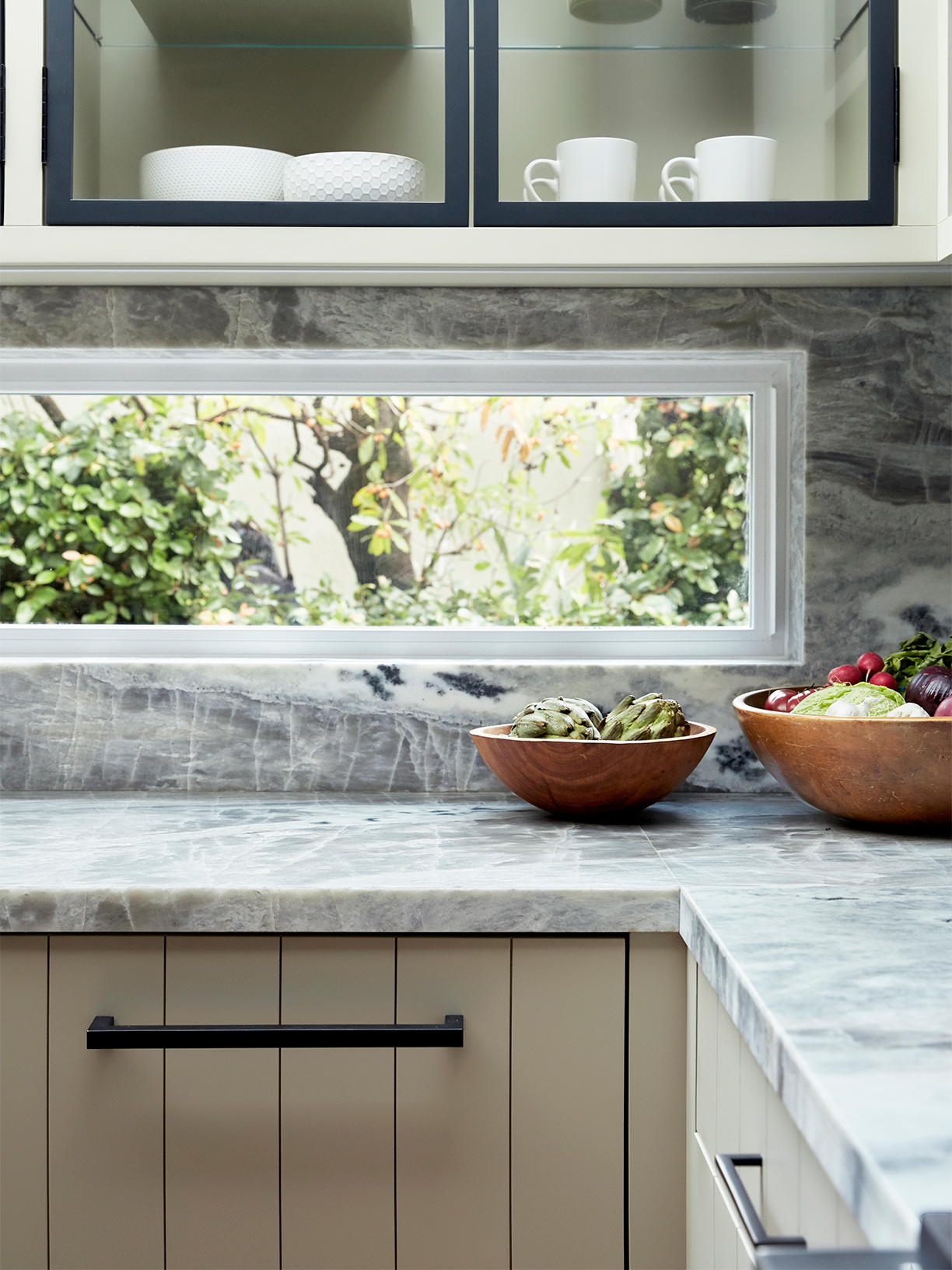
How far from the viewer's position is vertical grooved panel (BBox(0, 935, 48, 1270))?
109 centimetres

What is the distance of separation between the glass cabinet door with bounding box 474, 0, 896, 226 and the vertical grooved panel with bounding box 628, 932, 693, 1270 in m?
1.02

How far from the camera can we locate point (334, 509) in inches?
77.3

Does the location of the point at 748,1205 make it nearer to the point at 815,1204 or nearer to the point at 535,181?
the point at 815,1204

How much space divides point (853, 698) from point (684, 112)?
83cm

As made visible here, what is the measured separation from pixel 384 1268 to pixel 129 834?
594 millimetres

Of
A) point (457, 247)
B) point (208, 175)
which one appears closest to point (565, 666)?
point (457, 247)

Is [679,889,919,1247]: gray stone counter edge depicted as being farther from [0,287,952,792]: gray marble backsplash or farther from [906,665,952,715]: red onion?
[0,287,952,792]: gray marble backsplash

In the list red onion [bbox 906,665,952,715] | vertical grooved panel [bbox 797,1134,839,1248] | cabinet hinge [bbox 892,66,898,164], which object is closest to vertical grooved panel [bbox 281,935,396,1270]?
vertical grooved panel [bbox 797,1134,839,1248]

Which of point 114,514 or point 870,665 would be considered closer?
point 870,665

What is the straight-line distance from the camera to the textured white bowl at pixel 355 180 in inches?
56.9

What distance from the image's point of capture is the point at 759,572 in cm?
182

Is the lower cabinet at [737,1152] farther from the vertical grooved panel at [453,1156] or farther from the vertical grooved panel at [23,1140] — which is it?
the vertical grooved panel at [23,1140]

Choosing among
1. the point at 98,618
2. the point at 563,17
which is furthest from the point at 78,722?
the point at 563,17

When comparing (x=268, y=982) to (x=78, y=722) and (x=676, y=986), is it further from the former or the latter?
(x=78, y=722)
